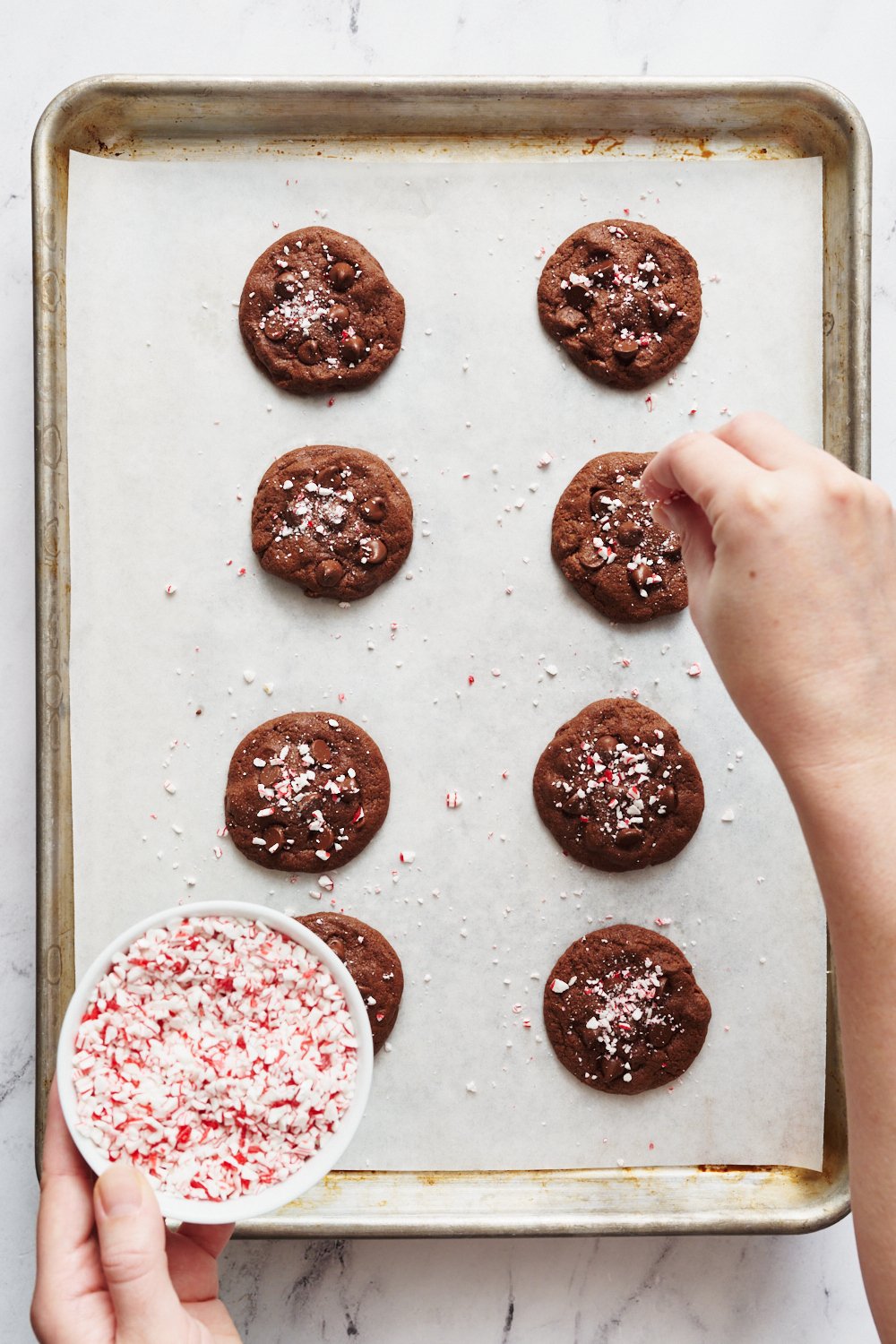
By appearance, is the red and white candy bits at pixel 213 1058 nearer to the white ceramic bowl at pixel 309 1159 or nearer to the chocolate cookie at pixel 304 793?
the white ceramic bowl at pixel 309 1159

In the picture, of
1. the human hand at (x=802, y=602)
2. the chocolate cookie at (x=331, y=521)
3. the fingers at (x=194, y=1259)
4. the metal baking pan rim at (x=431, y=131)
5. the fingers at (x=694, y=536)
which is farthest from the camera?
the chocolate cookie at (x=331, y=521)

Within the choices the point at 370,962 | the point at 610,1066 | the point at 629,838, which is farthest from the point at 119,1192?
the point at 629,838

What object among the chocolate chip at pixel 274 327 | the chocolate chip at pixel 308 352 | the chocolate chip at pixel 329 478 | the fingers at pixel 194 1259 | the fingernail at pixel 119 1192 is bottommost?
the fingers at pixel 194 1259

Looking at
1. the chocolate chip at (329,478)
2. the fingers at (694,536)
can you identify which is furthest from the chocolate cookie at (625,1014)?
the chocolate chip at (329,478)

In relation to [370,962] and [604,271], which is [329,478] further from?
[370,962]

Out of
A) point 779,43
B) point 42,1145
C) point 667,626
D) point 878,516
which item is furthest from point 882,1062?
point 779,43
